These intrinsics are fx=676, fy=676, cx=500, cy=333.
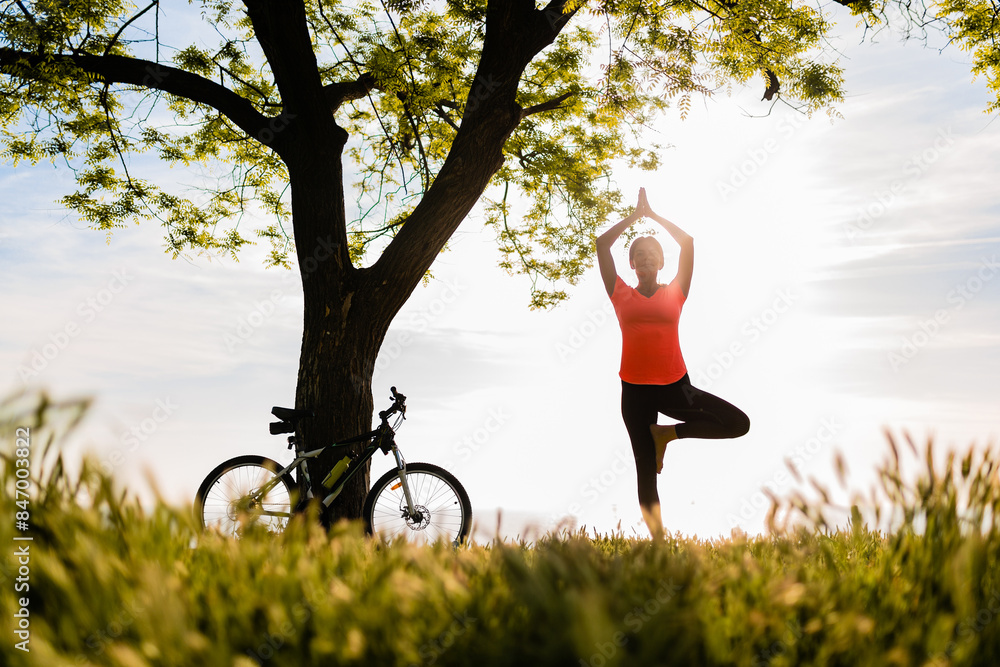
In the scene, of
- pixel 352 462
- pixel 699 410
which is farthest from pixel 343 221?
pixel 699 410

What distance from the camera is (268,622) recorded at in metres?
2.39

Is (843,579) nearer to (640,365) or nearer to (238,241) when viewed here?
(640,365)

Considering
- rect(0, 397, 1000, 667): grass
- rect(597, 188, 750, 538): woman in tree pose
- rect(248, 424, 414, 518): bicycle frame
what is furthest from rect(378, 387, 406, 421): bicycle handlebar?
rect(0, 397, 1000, 667): grass

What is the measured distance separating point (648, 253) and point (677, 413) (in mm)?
1465

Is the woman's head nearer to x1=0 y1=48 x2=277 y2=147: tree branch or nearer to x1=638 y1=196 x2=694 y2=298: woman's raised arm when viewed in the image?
x1=638 y1=196 x2=694 y2=298: woman's raised arm

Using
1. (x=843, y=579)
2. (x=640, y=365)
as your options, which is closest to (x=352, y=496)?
(x=640, y=365)

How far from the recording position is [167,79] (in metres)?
8.12

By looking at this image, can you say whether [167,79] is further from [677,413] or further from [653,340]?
[677,413]

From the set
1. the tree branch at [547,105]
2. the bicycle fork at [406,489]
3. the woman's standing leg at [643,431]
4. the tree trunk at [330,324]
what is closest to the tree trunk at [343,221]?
the tree trunk at [330,324]

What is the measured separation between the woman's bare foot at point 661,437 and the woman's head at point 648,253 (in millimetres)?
1455

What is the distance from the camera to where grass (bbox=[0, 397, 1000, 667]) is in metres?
2.19

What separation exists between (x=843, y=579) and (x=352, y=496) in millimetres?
4992

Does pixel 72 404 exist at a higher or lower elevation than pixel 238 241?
lower

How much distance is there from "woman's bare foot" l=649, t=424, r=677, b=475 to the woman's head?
1.46 m
